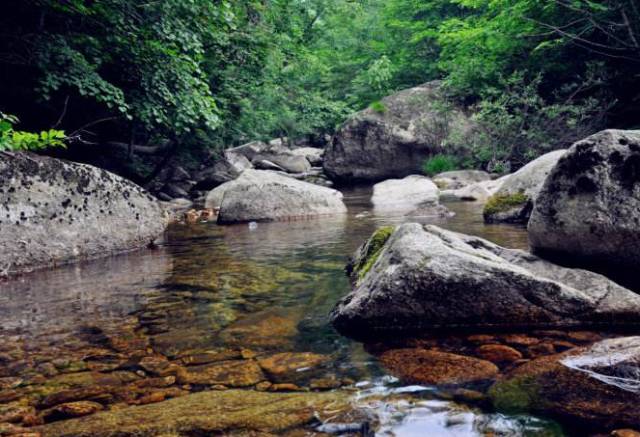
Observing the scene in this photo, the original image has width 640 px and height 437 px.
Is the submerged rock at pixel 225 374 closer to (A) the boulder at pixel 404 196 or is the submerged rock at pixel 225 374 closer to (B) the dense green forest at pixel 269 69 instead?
(B) the dense green forest at pixel 269 69

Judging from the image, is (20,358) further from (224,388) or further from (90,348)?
(224,388)

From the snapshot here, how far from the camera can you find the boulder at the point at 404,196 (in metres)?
11.8

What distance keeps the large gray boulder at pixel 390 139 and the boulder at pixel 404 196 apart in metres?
6.96

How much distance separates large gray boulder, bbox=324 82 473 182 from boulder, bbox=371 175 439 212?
696 cm

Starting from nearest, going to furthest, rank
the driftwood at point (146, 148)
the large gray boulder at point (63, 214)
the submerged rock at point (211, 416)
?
the submerged rock at point (211, 416)
the large gray boulder at point (63, 214)
the driftwood at point (146, 148)

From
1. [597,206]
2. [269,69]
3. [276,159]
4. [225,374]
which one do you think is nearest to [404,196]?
[269,69]

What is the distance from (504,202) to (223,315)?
6526mm

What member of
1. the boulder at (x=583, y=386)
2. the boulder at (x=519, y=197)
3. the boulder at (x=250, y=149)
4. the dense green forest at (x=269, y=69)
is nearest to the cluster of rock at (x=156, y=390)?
the boulder at (x=583, y=386)

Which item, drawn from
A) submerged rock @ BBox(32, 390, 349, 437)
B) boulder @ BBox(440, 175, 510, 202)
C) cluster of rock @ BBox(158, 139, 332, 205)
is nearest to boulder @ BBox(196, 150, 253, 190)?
cluster of rock @ BBox(158, 139, 332, 205)

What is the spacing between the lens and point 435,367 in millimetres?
2947

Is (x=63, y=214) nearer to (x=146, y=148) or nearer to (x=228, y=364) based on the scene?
(x=228, y=364)

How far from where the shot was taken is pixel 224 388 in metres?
2.83

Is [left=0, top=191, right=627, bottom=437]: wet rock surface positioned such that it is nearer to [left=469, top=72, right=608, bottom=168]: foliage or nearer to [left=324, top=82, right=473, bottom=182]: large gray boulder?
[left=469, top=72, right=608, bottom=168]: foliage

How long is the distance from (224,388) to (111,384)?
0.67 metres
